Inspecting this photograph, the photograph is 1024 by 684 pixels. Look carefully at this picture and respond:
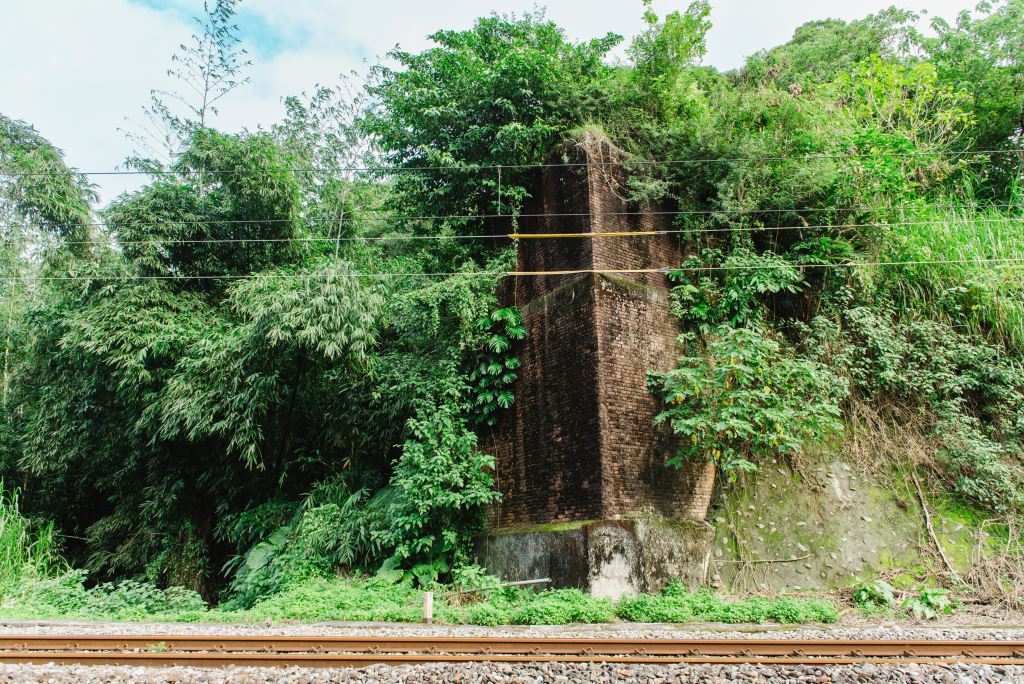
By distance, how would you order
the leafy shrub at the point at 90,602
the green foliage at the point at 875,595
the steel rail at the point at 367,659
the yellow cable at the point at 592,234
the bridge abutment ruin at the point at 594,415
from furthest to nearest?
the yellow cable at the point at 592,234
the leafy shrub at the point at 90,602
the bridge abutment ruin at the point at 594,415
the green foliage at the point at 875,595
the steel rail at the point at 367,659

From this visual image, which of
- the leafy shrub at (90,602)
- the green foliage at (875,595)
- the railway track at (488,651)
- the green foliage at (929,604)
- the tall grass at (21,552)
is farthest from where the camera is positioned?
the tall grass at (21,552)

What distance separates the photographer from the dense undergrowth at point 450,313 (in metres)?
9.37

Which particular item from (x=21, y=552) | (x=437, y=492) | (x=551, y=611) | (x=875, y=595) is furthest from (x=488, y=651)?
(x=21, y=552)

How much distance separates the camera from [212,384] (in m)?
11.3

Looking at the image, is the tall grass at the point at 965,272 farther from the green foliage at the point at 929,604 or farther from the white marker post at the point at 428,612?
the white marker post at the point at 428,612

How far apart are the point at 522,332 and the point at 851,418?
5.01 meters

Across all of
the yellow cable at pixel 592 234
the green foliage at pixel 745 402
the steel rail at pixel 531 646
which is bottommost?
the steel rail at pixel 531 646

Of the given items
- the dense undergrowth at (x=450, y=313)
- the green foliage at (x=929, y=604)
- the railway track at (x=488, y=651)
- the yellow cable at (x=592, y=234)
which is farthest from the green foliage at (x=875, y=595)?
the yellow cable at (x=592, y=234)

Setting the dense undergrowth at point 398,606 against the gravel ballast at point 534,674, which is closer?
the gravel ballast at point 534,674

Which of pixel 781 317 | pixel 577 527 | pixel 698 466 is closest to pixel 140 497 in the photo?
pixel 577 527

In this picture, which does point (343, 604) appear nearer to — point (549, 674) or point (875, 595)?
point (549, 674)

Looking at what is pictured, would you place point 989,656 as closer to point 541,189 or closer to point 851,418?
point 851,418

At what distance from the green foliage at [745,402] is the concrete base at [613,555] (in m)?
1.03

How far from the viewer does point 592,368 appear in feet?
29.6
